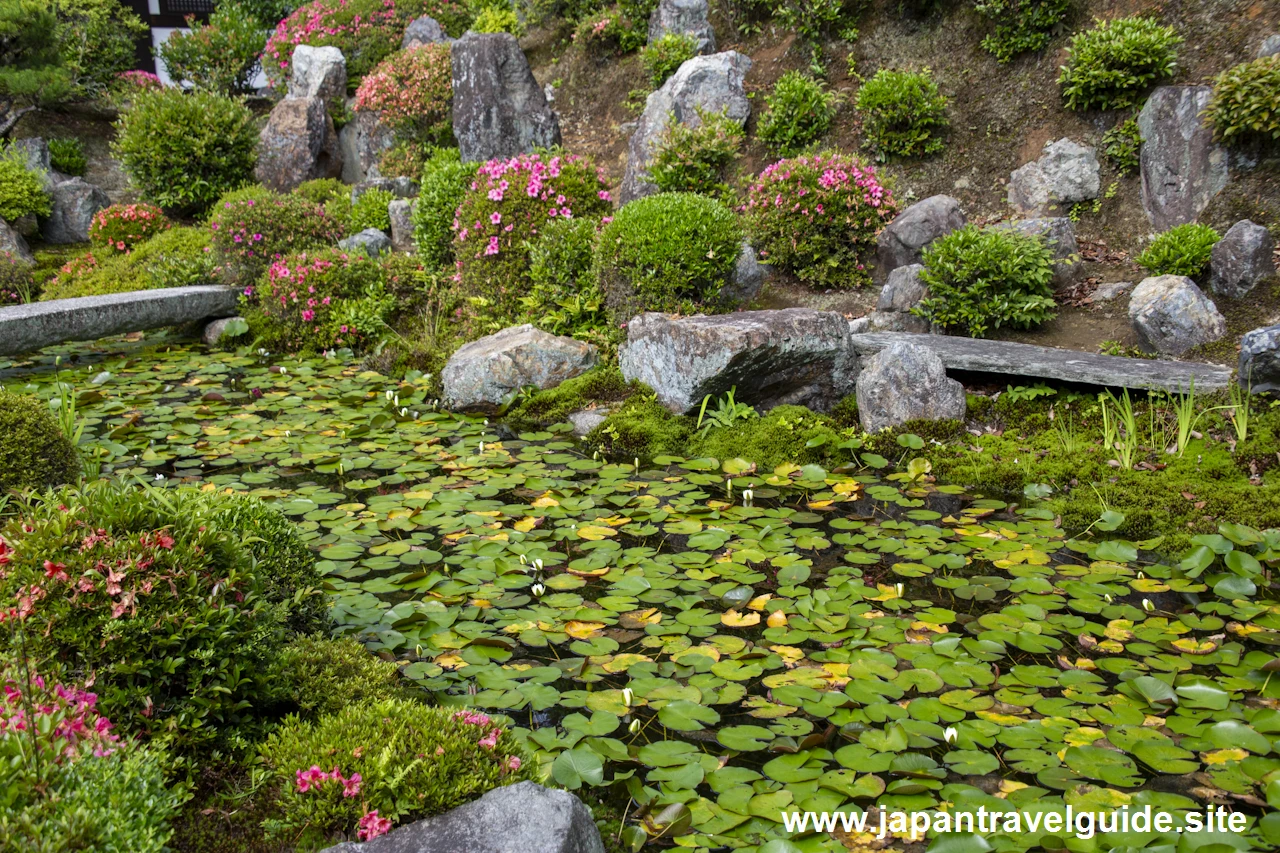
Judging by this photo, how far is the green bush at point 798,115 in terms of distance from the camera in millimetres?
10039

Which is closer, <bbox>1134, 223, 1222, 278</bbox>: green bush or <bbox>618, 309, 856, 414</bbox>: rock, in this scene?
<bbox>618, 309, 856, 414</bbox>: rock

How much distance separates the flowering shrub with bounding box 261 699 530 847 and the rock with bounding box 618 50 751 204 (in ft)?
27.8

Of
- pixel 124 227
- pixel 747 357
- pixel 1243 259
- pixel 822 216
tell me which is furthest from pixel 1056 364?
pixel 124 227

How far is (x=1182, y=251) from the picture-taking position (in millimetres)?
7152

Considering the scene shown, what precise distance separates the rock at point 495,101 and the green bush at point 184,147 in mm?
3651

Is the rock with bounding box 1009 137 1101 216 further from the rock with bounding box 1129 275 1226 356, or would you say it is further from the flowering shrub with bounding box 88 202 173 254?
the flowering shrub with bounding box 88 202 173 254

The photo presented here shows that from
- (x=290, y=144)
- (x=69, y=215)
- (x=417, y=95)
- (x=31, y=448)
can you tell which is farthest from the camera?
(x=69, y=215)

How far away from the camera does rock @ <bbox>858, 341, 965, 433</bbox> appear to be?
6379mm

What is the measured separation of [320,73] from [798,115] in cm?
918

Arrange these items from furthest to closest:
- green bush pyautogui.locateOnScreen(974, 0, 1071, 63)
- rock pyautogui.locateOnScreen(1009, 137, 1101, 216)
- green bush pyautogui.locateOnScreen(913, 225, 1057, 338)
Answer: green bush pyautogui.locateOnScreen(974, 0, 1071, 63)
rock pyautogui.locateOnScreen(1009, 137, 1101, 216)
green bush pyautogui.locateOnScreen(913, 225, 1057, 338)

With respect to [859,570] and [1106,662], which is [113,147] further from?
[1106,662]

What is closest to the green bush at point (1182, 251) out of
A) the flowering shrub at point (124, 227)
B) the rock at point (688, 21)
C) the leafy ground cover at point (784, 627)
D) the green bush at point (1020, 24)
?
the leafy ground cover at point (784, 627)

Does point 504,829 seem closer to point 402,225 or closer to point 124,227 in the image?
point 402,225

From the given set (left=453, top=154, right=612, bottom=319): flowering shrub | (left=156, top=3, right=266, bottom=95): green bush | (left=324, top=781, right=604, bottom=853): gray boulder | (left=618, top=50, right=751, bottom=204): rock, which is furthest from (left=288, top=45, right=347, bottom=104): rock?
(left=324, top=781, right=604, bottom=853): gray boulder
